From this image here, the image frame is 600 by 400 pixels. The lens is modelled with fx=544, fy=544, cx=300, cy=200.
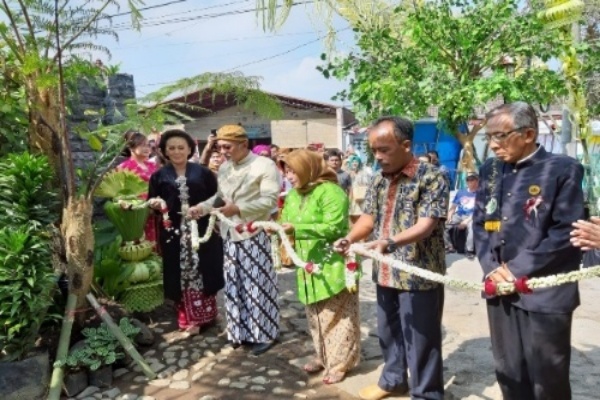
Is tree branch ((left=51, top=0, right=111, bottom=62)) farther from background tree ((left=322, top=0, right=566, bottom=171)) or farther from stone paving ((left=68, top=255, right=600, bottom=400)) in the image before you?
background tree ((left=322, top=0, right=566, bottom=171))

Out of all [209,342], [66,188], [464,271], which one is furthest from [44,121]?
[464,271]

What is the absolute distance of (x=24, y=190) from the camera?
3.83 m

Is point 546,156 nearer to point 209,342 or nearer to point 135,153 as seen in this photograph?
point 209,342

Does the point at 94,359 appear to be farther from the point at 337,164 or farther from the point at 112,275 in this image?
the point at 337,164

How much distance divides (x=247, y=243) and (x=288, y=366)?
97cm

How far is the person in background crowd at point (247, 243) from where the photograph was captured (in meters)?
4.10

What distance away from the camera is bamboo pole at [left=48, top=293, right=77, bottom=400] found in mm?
3537

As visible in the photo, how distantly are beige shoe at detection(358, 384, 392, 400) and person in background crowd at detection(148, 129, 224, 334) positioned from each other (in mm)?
1696

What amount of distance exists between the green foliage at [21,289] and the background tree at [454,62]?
503 cm

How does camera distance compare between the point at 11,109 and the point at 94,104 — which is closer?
the point at 11,109

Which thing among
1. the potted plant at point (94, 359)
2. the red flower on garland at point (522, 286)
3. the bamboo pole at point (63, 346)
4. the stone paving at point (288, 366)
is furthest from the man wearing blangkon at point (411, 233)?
the bamboo pole at point (63, 346)

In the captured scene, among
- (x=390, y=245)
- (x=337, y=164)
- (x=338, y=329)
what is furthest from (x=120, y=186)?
(x=337, y=164)

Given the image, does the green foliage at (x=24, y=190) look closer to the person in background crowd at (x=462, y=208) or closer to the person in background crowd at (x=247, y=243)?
the person in background crowd at (x=247, y=243)

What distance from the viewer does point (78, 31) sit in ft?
12.8
